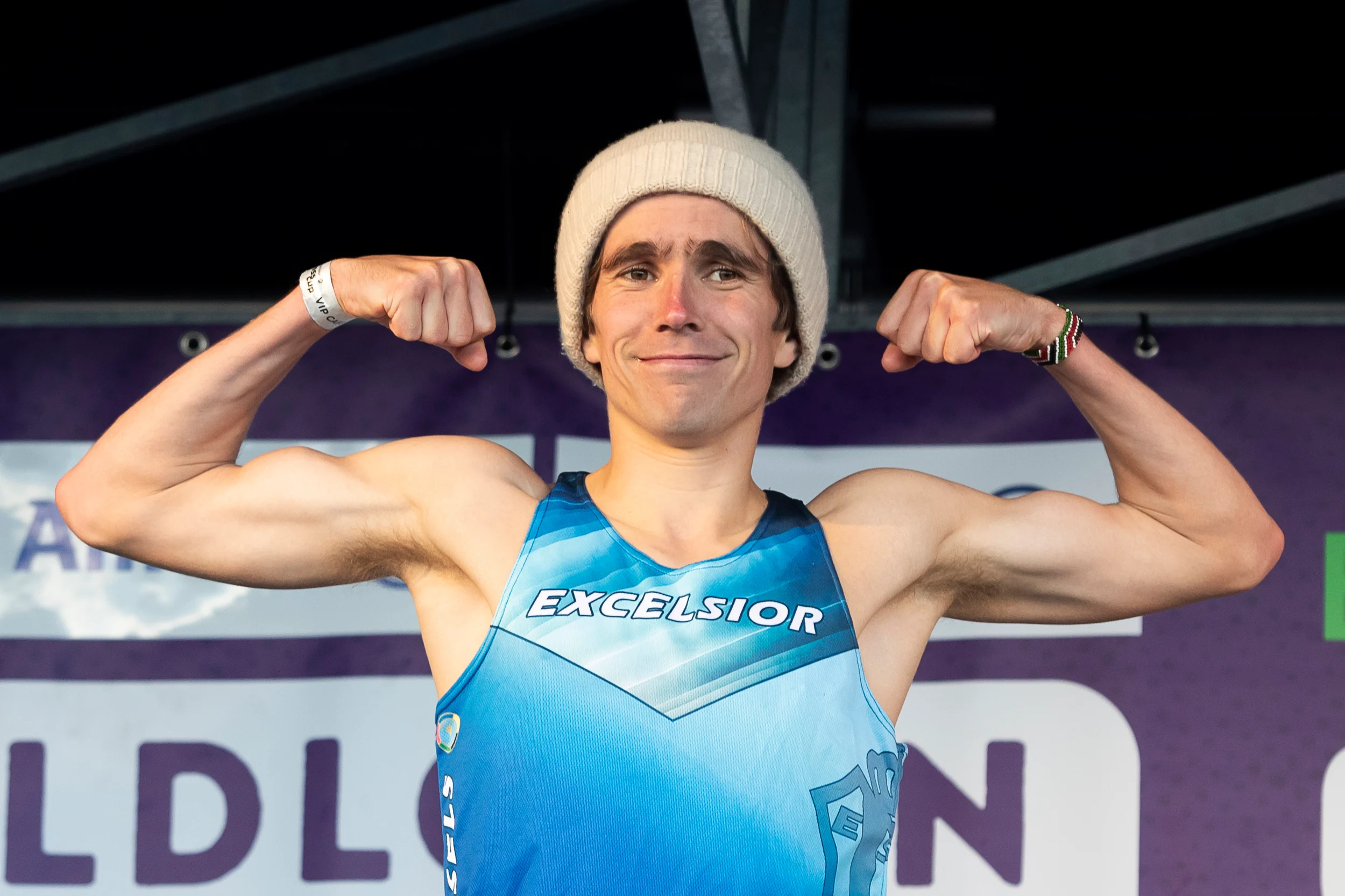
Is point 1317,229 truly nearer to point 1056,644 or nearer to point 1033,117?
point 1033,117

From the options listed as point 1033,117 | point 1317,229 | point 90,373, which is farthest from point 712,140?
point 1317,229

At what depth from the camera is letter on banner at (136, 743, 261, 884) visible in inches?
110

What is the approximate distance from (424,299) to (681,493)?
48cm

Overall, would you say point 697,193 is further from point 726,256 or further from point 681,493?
point 681,493

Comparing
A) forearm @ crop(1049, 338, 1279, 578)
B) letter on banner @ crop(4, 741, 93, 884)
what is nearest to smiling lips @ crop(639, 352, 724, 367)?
forearm @ crop(1049, 338, 1279, 578)

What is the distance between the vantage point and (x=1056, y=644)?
2783mm

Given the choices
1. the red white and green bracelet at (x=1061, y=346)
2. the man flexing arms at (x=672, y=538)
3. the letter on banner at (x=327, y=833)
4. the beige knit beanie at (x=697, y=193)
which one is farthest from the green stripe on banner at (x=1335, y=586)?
the letter on banner at (x=327, y=833)

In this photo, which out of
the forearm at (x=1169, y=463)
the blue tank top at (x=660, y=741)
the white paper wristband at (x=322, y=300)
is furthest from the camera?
the forearm at (x=1169, y=463)

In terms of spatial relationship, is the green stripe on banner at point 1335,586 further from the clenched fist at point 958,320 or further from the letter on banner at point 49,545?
the letter on banner at point 49,545

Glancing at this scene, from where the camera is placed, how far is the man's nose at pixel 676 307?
176 cm

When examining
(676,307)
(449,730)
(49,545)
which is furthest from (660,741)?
(49,545)

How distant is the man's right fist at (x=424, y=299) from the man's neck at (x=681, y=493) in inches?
11.5

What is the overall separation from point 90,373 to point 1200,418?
8.17 ft

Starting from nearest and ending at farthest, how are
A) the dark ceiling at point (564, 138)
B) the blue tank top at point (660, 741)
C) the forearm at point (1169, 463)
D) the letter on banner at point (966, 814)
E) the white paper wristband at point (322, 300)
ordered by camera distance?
the blue tank top at point (660, 741), the white paper wristband at point (322, 300), the forearm at point (1169, 463), the letter on banner at point (966, 814), the dark ceiling at point (564, 138)
